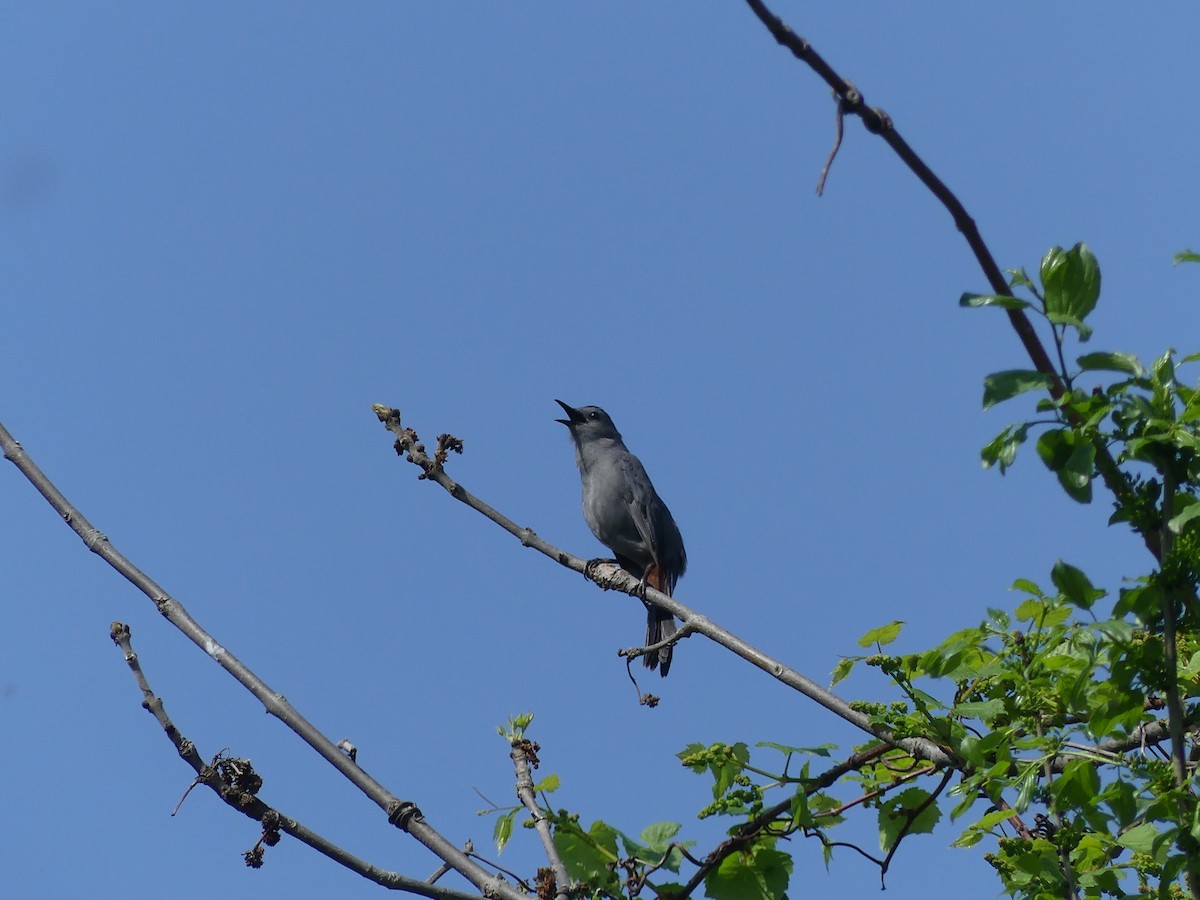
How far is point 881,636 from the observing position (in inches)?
143

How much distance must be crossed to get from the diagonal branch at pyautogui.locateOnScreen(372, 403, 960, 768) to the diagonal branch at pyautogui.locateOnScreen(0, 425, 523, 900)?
3.36 ft

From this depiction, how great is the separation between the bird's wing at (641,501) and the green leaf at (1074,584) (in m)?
7.10

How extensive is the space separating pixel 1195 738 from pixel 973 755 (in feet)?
3.43

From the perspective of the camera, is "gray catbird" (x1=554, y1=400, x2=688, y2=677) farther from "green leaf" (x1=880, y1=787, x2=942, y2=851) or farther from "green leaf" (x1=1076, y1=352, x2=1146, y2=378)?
"green leaf" (x1=1076, y1=352, x2=1146, y2=378)

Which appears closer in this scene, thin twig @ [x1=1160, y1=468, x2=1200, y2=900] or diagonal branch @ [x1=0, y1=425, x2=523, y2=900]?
thin twig @ [x1=1160, y1=468, x2=1200, y2=900]

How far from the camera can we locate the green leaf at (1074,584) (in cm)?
287

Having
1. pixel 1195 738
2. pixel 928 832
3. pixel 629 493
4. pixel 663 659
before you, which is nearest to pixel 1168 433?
pixel 1195 738

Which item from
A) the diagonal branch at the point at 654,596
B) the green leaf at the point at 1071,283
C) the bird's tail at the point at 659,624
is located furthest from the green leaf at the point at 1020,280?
the bird's tail at the point at 659,624

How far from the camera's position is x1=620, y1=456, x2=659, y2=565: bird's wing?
10312 millimetres

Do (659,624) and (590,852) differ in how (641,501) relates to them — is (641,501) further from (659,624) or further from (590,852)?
(590,852)

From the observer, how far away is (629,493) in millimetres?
10586

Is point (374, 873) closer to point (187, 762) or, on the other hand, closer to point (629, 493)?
point (187, 762)

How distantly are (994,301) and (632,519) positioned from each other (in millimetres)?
8015

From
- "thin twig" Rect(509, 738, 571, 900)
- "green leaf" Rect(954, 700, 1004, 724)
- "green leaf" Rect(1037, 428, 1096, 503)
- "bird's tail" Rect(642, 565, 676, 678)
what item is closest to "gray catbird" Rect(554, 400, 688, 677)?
"bird's tail" Rect(642, 565, 676, 678)
